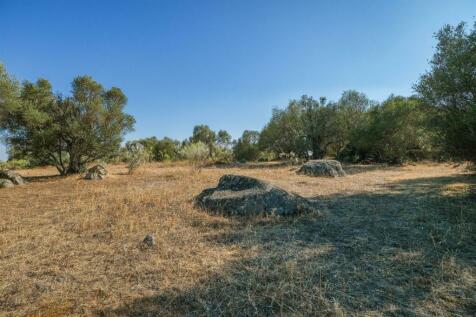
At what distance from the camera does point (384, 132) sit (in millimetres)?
22891

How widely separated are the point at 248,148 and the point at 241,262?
3113cm

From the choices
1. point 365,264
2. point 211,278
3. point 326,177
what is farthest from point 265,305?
point 326,177

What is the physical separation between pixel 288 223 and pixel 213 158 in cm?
2765

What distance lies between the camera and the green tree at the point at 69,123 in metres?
14.3

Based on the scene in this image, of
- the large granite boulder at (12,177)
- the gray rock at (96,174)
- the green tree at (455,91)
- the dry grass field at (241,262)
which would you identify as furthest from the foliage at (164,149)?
the green tree at (455,91)

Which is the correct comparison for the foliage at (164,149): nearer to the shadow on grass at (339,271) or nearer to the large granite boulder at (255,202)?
the large granite boulder at (255,202)

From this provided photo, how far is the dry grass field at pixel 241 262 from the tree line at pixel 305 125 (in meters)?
3.34

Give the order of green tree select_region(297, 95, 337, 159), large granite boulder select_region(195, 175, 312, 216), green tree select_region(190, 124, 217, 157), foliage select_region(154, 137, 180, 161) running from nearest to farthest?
large granite boulder select_region(195, 175, 312, 216) < green tree select_region(297, 95, 337, 159) < foliage select_region(154, 137, 180, 161) < green tree select_region(190, 124, 217, 157)

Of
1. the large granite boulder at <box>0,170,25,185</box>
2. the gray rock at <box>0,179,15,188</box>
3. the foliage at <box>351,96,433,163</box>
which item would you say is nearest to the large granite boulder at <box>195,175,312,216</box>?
the gray rock at <box>0,179,15,188</box>

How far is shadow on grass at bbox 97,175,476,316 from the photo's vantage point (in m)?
2.78

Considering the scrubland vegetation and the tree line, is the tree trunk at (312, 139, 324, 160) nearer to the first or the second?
the tree line

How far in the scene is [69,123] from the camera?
608 inches

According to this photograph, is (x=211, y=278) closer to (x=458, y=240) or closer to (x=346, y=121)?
(x=458, y=240)

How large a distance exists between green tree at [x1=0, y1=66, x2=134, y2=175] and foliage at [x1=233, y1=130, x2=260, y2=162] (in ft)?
61.6
